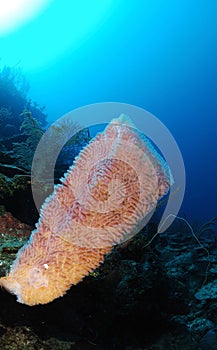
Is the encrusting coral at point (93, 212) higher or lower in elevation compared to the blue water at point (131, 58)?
lower

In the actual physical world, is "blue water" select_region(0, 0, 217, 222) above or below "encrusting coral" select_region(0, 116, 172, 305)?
above

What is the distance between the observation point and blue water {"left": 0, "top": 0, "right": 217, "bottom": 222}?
89.9m

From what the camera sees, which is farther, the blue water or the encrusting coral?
the blue water

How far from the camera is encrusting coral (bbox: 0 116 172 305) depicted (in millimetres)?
1259

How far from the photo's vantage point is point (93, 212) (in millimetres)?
1280

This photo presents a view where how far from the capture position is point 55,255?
1.35 meters

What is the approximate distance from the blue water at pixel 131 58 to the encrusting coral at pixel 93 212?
77.3 m

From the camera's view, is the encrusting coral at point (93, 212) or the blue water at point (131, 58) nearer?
the encrusting coral at point (93, 212)

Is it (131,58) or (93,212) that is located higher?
(131,58)

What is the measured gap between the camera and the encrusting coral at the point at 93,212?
4.13ft

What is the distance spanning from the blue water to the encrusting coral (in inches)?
3044

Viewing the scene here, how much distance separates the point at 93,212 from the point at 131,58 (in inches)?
4703

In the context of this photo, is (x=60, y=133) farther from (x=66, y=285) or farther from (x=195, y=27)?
(x=195, y=27)

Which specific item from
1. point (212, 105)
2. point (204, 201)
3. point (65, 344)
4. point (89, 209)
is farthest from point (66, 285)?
point (212, 105)
